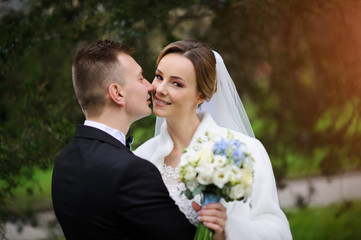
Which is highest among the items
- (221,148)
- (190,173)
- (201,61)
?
(201,61)

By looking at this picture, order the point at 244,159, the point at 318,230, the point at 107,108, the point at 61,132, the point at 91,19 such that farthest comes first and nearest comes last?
the point at 318,230
the point at 91,19
the point at 61,132
the point at 107,108
the point at 244,159

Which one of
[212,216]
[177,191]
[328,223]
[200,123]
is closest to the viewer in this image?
[212,216]

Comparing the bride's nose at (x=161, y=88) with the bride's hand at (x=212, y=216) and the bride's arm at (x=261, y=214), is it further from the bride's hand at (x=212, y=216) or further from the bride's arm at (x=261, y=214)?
the bride's hand at (x=212, y=216)

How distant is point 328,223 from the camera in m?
6.37

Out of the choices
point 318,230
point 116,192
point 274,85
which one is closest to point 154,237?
point 116,192

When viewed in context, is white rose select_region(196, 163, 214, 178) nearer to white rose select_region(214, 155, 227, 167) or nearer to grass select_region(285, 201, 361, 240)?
white rose select_region(214, 155, 227, 167)

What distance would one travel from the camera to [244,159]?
2139 millimetres

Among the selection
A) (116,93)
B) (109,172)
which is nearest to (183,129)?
(116,93)

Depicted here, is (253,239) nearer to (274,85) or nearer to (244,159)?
(244,159)

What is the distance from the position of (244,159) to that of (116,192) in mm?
640

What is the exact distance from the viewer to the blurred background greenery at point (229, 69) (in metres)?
4.48

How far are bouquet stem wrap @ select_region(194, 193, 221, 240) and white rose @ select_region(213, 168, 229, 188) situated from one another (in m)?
0.16

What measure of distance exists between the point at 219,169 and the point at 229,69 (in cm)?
339

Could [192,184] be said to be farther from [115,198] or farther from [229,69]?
[229,69]
